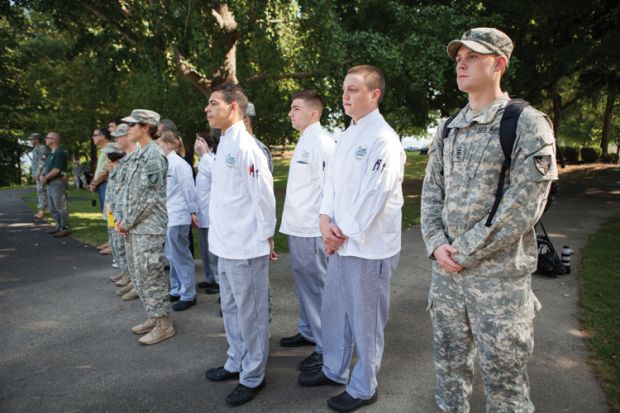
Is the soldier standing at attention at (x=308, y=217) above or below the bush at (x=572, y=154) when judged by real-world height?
below

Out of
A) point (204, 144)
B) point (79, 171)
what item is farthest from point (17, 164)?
point (204, 144)

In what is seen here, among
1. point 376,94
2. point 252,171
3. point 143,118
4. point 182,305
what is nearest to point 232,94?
point 252,171

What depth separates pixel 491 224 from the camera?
2387mm

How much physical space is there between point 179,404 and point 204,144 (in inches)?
138

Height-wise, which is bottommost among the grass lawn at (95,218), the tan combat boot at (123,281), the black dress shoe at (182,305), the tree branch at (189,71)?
the black dress shoe at (182,305)

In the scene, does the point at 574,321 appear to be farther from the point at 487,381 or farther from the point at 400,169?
the point at 400,169

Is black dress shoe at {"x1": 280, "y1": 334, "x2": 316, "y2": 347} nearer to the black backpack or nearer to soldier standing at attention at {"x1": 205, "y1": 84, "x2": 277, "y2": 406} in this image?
soldier standing at attention at {"x1": 205, "y1": 84, "x2": 277, "y2": 406}

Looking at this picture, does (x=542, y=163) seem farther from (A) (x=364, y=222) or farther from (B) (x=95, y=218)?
(B) (x=95, y=218)

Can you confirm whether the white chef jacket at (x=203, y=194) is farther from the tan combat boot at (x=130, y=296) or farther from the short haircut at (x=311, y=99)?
the short haircut at (x=311, y=99)

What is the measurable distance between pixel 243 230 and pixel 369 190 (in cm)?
106

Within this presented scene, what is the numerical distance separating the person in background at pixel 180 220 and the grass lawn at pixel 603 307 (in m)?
4.36

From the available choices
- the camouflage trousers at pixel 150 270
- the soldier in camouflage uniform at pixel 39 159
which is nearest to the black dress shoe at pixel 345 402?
the camouflage trousers at pixel 150 270

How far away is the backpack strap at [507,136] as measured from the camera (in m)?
2.35

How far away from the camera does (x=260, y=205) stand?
3355 millimetres
